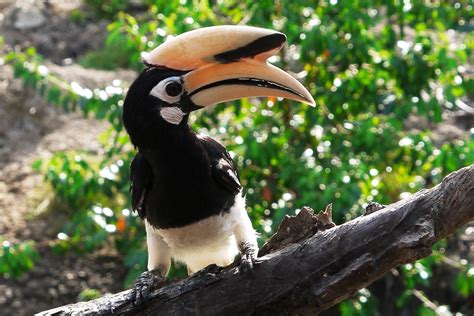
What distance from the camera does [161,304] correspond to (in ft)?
11.5

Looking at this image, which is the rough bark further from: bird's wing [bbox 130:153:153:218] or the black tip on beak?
the black tip on beak

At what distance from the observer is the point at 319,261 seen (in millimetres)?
3195

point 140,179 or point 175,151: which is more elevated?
point 175,151

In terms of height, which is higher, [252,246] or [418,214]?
[418,214]

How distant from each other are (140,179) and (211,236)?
0.39 metres

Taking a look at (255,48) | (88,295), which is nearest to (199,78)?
(255,48)

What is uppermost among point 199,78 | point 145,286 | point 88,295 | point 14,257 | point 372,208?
point 199,78

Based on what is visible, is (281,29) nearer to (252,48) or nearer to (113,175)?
(113,175)

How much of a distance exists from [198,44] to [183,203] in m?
0.66

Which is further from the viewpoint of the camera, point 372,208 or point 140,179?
point 140,179

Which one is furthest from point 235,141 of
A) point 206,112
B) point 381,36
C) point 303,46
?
point 381,36

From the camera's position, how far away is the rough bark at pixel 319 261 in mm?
3043

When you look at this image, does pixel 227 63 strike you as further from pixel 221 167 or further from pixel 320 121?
pixel 320 121

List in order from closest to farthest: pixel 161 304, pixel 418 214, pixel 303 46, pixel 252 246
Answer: pixel 418 214 → pixel 161 304 → pixel 252 246 → pixel 303 46
